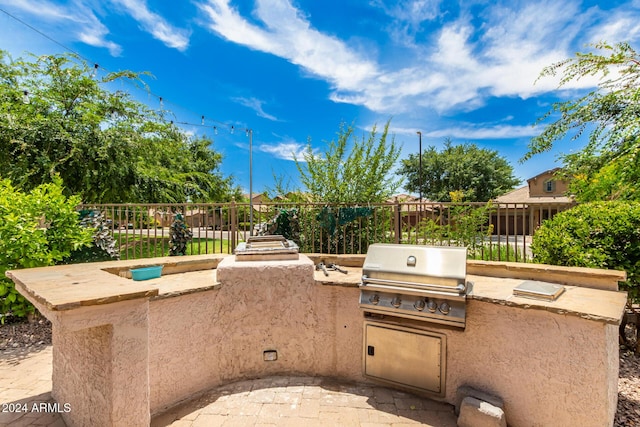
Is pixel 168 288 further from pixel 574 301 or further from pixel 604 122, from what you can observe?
pixel 604 122

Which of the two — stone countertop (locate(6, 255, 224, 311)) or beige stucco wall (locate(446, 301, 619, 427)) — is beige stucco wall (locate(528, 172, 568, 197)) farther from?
stone countertop (locate(6, 255, 224, 311))

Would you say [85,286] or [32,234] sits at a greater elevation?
[32,234]

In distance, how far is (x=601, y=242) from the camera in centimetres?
311

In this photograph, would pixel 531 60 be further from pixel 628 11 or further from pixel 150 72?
pixel 150 72

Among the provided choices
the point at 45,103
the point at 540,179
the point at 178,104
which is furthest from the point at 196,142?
the point at 540,179

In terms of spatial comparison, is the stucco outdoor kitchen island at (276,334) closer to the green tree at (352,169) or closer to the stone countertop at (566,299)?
the stone countertop at (566,299)

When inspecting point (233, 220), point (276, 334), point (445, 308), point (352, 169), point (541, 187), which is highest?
point (541, 187)

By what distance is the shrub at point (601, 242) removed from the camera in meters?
3.03

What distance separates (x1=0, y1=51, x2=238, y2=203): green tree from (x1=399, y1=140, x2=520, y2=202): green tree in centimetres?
1923

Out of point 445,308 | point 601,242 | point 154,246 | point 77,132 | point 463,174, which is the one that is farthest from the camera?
point 463,174

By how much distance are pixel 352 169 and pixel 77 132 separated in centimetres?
864

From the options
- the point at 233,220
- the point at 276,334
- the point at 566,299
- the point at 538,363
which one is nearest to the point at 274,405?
the point at 276,334

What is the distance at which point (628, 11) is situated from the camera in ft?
13.3

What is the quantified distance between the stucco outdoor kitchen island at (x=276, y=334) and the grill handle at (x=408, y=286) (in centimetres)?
20
